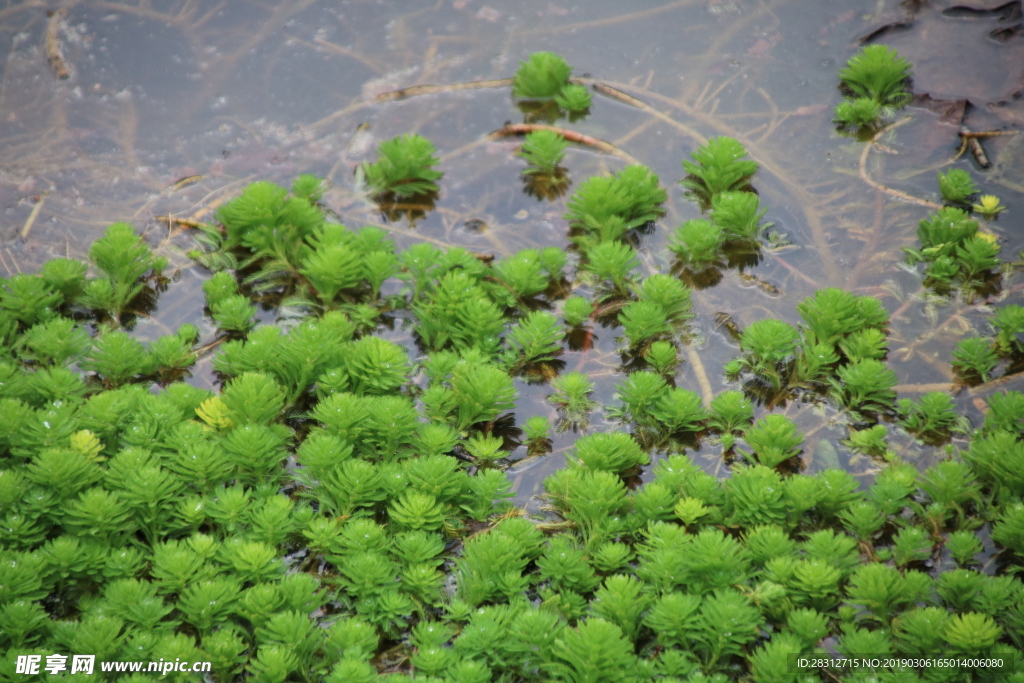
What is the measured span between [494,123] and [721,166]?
1.41m

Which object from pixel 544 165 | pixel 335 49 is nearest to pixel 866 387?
pixel 544 165

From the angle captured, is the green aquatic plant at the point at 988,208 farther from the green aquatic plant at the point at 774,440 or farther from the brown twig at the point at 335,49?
the brown twig at the point at 335,49

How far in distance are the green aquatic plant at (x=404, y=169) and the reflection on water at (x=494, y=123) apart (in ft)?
0.33

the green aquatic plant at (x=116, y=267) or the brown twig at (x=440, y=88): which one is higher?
the brown twig at (x=440, y=88)

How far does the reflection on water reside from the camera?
14.3 feet

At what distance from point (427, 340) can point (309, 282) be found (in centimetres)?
71

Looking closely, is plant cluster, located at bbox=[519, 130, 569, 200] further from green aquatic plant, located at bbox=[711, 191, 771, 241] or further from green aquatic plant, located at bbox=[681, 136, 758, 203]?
green aquatic plant, located at bbox=[711, 191, 771, 241]

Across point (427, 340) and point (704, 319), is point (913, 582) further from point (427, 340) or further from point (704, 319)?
point (427, 340)

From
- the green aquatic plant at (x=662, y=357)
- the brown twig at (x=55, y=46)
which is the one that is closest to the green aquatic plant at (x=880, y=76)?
the green aquatic plant at (x=662, y=357)

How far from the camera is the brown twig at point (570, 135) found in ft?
16.2

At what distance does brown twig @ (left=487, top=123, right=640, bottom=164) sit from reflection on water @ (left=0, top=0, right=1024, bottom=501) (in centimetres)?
5

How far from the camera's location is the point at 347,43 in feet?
18.3

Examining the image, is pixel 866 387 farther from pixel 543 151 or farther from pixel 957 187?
pixel 543 151

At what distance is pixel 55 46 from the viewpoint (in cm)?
543
